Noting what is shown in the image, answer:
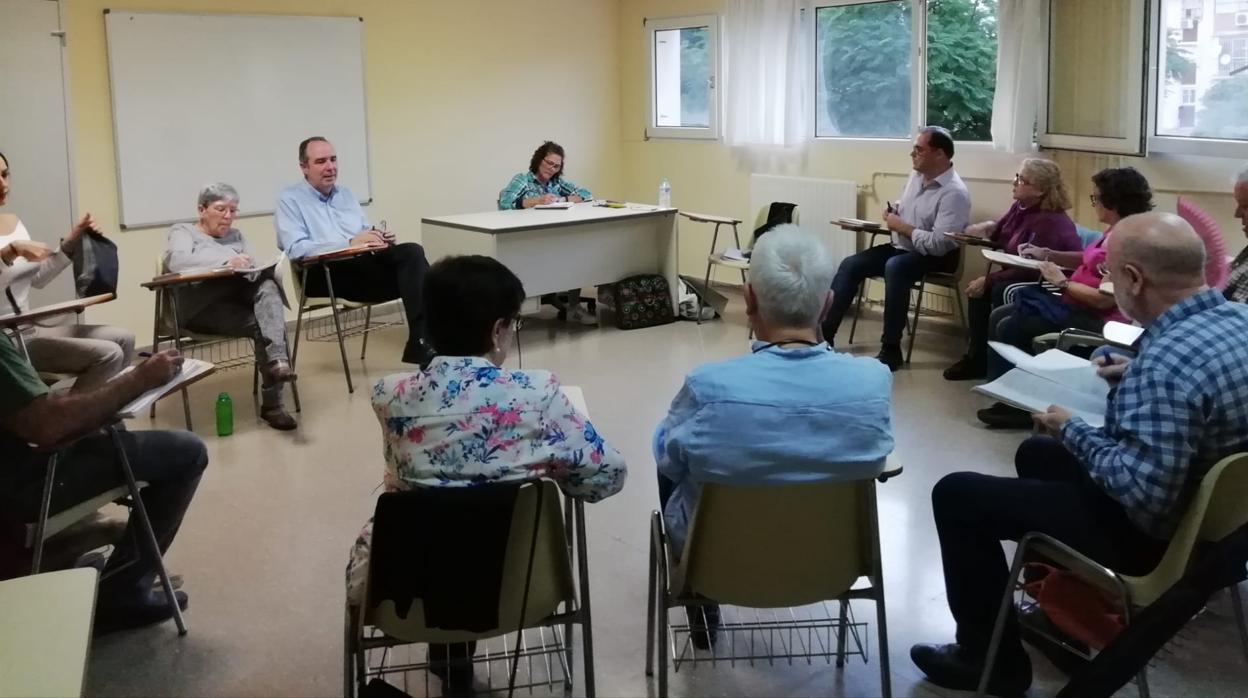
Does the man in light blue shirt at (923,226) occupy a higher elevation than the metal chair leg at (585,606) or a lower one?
higher

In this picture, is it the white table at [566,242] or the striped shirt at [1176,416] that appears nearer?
the striped shirt at [1176,416]

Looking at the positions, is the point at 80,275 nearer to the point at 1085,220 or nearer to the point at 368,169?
the point at 368,169

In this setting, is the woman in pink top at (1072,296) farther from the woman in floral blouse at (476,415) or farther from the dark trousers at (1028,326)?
the woman in floral blouse at (476,415)

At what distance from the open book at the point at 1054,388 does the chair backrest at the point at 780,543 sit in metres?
0.61

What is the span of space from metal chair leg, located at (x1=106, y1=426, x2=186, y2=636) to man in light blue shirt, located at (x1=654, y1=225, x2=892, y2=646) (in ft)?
4.37

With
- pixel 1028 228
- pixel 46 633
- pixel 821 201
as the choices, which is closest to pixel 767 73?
pixel 821 201

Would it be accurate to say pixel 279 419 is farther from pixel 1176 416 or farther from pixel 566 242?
pixel 1176 416

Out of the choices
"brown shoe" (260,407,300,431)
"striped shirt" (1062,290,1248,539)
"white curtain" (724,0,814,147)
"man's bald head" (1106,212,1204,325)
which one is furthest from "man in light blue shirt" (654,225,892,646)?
"white curtain" (724,0,814,147)

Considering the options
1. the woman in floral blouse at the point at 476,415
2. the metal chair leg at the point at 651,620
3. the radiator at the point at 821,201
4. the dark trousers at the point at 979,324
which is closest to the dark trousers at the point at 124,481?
the woman in floral blouse at the point at 476,415

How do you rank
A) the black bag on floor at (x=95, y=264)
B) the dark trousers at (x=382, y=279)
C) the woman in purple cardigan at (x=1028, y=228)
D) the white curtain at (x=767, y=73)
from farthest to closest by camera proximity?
1. the white curtain at (x=767, y=73)
2. the dark trousers at (x=382, y=279)
3. the woman in purple cardigan at (x=1028, y=228)
4. the black bag on floor at (x=95, y=264)

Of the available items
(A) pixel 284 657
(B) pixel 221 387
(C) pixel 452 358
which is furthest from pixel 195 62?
(C) pixel 452 358

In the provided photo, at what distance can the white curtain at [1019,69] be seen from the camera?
546cm

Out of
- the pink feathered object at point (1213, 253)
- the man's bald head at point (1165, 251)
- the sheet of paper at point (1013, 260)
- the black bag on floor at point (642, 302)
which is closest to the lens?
the man's bald head at point (1165, 251)

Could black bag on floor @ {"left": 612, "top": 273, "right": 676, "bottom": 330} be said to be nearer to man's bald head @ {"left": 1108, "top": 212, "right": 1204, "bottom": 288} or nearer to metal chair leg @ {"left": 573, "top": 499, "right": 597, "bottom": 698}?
metal chair leg @ {"left": 573, "top": 499, "right": 597, "bottom": 698}
